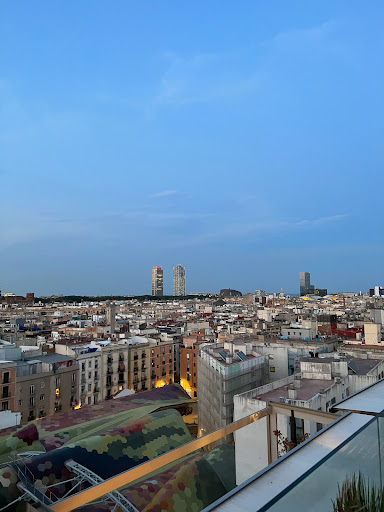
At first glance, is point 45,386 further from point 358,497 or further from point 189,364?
point 358,497

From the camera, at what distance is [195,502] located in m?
21.2

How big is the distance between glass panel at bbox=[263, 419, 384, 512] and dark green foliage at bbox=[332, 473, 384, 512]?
39mm

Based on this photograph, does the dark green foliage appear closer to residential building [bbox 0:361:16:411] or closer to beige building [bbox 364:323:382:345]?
residential building [bbox 0:361:16:411]

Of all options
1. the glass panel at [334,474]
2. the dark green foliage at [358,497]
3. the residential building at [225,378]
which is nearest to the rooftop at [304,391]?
the residential building at [225,378]

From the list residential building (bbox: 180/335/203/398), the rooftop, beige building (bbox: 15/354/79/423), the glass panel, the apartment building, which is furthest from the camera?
residential building (bbox: 180/335/203/398)

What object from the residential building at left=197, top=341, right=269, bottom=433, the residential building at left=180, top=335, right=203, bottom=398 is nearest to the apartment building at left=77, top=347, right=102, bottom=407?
the residential building at left=180, top=335, right=203, bottom=398

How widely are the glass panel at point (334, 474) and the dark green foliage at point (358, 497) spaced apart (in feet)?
0.13

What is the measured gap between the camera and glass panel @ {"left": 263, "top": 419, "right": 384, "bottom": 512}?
9.23 ft

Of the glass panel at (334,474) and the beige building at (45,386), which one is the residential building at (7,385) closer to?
the beige building at (45,386)

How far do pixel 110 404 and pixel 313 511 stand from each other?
39.6m

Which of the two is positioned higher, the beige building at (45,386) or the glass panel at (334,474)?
the glass panel at (334,474)

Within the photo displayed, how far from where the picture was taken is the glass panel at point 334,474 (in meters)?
2.81

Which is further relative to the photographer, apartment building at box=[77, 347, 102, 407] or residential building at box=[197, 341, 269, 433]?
apartment building at box=[77, 347, 102, 407]

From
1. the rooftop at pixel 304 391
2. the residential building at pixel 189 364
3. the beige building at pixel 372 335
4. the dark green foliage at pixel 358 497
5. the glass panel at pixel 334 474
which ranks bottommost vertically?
the residential building at pixel 189 364
